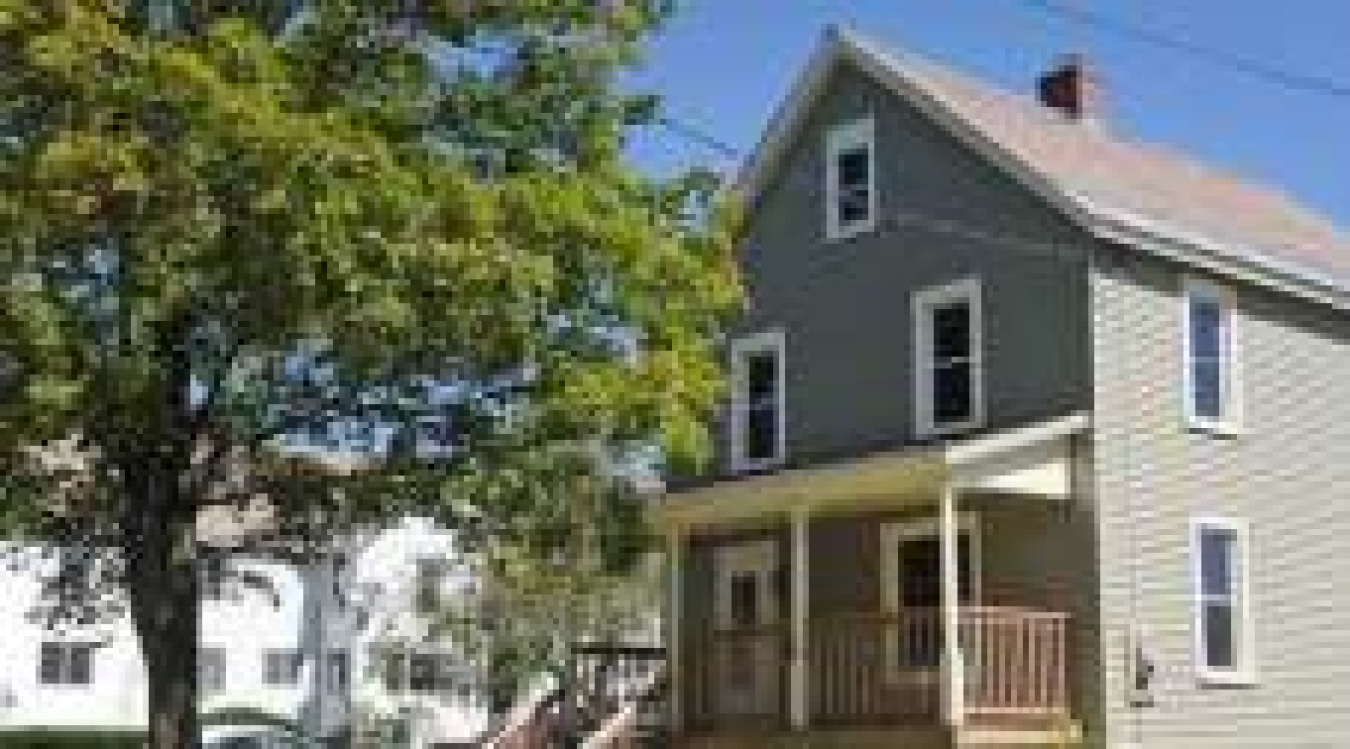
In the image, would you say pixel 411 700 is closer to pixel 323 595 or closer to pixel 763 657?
pixel 323 595

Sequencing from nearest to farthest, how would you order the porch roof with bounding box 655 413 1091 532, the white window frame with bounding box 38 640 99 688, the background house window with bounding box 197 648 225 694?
the porch roof with bounding box 655 413 1091 532 → the white window frame with bounding box 38 640 99 688 → the background house window with bounding box 197 648 225 694

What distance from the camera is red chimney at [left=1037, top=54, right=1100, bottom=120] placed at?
106ft

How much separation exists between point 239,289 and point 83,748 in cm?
3123

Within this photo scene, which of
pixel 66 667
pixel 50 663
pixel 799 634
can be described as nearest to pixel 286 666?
pixel 66 667

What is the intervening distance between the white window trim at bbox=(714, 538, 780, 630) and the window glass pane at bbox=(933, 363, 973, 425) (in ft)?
11.1

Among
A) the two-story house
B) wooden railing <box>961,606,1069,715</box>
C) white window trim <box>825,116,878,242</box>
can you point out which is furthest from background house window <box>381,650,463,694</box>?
wooden railing <box>961,606,1069,715</box>

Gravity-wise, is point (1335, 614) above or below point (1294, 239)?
below

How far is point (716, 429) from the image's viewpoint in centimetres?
3039

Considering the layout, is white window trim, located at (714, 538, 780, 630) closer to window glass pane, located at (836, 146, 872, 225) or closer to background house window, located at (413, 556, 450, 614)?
window glass pane, located at (836, 146, 872, 225)

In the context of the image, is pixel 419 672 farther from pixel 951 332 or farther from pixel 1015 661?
pixel 1015 661

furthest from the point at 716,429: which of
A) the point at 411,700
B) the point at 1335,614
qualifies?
the point at 411,700

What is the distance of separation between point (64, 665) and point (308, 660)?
6.36 metres

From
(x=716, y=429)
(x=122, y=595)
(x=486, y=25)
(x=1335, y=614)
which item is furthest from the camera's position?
(x=716, y=429)

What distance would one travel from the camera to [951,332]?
1065 inches
